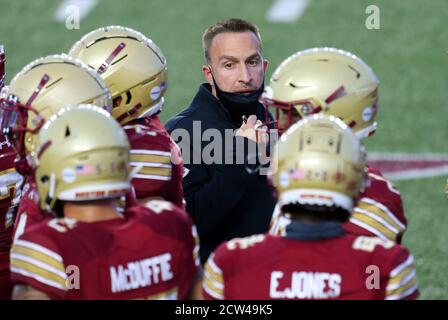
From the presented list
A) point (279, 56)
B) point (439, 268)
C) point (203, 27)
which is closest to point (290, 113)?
point (439, 268)

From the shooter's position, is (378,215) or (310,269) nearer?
(310,269)

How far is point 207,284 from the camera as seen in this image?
4102mm

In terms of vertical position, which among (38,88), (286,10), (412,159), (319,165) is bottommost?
(412,159)

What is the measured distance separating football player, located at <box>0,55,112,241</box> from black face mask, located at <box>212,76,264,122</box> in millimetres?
1047

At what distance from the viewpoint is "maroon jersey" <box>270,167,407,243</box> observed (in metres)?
4.58

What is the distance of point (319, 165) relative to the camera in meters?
4.07

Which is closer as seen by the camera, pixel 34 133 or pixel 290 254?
pixel 290 254

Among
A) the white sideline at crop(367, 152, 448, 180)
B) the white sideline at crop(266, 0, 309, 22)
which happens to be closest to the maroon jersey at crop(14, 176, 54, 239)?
the white sideline at crop(367, 152, 448, 180)

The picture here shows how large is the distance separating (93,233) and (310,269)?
83 centimetres

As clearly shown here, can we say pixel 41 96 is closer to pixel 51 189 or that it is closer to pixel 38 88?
pixel 38 88

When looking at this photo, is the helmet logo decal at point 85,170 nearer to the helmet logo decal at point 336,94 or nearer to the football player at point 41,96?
the football player at point 41,96

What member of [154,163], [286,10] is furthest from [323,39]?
[154,163]
